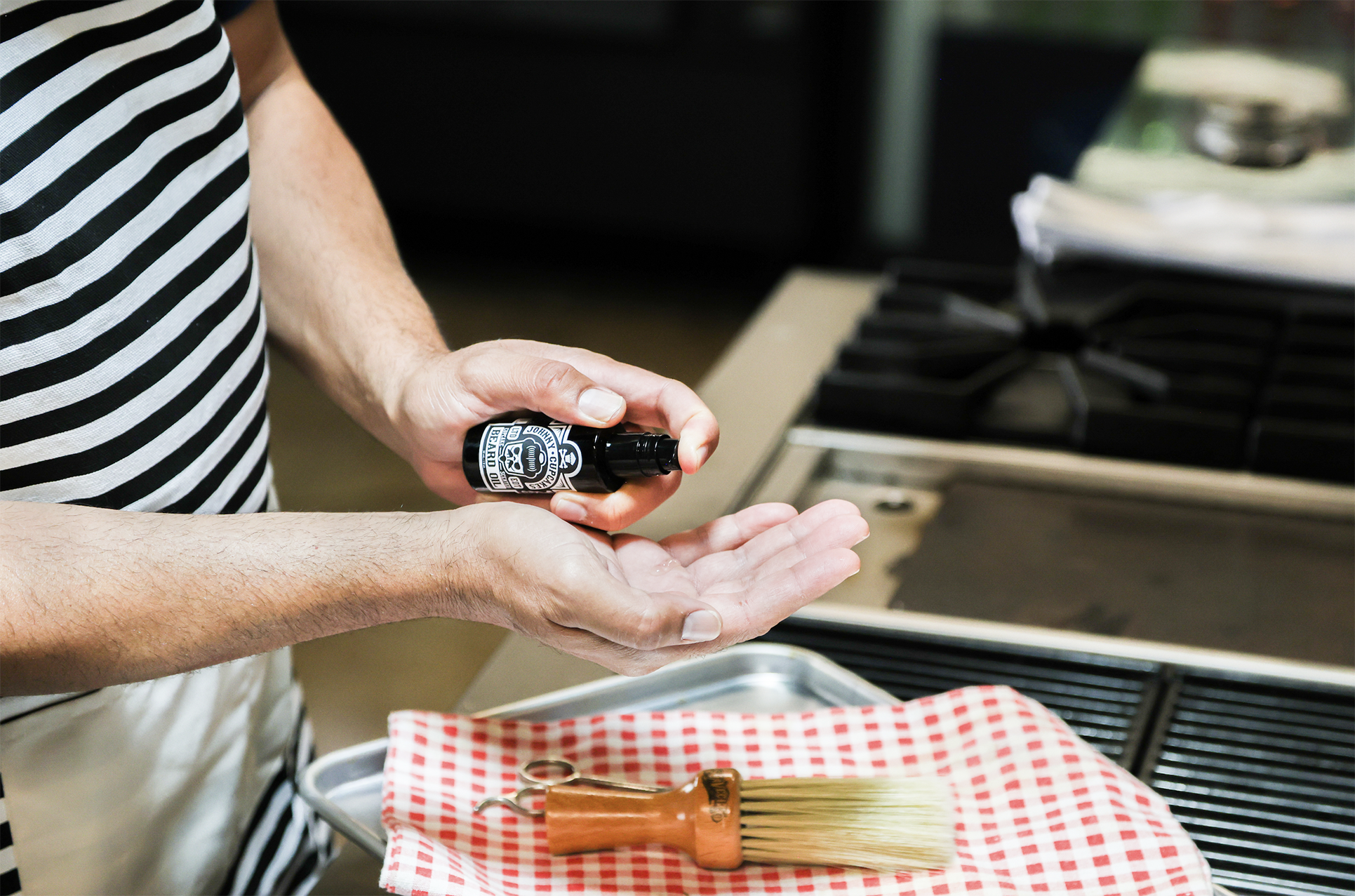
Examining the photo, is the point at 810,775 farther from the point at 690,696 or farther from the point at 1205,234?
the point at 1205,234

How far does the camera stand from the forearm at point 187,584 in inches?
26.5

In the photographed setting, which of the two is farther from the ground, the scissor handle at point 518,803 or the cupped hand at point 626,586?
the cupped hand at point 626,586

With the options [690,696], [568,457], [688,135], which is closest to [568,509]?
[568,457]

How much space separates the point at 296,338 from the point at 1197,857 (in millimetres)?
757

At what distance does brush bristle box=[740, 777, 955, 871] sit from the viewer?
0.78m

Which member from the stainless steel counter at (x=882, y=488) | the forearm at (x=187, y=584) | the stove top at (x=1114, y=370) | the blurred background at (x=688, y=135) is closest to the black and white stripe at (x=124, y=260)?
the forearm at (x=187, y=584)

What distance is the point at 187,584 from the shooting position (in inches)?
27.6

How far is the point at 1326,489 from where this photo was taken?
4.25 feet

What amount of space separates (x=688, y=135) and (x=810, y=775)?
3306 millimetres

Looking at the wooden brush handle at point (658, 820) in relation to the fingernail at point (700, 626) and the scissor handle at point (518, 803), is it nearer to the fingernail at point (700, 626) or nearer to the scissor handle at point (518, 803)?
the scissor handle at point (518, 803)

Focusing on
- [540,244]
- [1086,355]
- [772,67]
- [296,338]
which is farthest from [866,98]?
[296,338]

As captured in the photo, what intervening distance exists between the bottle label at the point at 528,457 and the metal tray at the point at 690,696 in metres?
0.19

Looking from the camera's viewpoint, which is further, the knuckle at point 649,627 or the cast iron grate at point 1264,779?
the cast iron grate at point 1264,779

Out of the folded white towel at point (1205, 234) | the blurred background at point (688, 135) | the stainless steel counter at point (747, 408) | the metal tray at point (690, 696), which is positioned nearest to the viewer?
the metal tray at point (690, 696)
